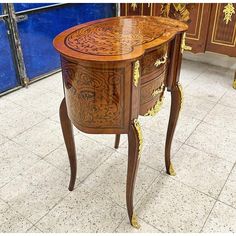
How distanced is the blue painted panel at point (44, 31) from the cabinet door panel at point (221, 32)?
1.40 m

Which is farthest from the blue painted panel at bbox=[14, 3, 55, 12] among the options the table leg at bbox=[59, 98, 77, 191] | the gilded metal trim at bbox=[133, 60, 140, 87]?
the gilded metal trim at bbox=[133, 60, 140, 87]

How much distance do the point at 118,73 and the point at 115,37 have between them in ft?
0.84

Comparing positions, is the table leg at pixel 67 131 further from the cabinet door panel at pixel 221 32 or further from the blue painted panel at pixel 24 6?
the cabinet door panel at pixel 221 32

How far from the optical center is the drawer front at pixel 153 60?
105 cm

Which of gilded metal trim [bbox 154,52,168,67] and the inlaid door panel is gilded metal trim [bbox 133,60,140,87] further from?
the inlaid door panel

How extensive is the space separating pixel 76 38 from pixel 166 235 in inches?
39.3

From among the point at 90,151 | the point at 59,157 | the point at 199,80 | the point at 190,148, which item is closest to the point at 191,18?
the point at 199,80

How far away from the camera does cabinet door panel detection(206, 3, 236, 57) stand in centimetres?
246

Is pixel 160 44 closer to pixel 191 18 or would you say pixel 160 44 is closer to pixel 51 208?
pixel 51 208

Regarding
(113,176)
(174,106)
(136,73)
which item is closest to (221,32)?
(174,106)

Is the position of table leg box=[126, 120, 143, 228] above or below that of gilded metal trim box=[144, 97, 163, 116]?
below

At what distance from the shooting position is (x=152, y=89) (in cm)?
117

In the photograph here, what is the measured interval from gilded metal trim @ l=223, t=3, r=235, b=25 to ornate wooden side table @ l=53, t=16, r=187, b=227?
4.62 feet

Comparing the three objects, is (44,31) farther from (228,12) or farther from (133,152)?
(133,152)
